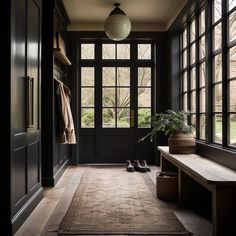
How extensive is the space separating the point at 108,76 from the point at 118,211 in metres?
3.82

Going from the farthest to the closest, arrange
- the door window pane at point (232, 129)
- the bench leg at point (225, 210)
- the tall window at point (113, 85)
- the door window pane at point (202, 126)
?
the tall window at point (113, 85)
the door window pane at point (202, 126)
the door window pane at point (232, 129)
the bench leg at point (225, 210)

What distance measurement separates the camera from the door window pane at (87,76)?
22.4ft

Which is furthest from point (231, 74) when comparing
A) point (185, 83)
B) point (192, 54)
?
point (185, 83)

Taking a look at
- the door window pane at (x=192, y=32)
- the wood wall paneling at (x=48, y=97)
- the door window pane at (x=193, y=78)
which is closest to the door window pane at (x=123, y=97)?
the door window pane at (x=193, y=78)

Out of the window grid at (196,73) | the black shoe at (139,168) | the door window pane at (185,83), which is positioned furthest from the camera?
the black shoe at (139,168)

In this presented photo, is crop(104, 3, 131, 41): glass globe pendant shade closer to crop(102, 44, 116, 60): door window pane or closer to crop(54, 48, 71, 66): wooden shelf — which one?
crop(54, 48, 71, 66): wooden shelf

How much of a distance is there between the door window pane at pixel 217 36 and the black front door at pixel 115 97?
8.98 ft

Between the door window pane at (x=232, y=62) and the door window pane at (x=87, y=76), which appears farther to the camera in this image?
the door window pane at (x=87, y=76)

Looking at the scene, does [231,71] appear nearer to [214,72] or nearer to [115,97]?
[214,72]

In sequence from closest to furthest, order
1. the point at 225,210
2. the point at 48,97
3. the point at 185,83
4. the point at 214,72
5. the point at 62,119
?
the point at 225,210, the point at 214,72, the point at 48,97, the point at 62,119, the point at 185,83

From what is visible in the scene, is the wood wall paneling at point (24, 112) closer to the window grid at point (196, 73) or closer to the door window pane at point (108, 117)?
the window grid at point (196, 73)

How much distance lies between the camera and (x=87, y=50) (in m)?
6.85
